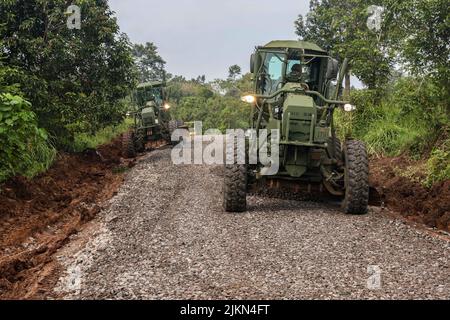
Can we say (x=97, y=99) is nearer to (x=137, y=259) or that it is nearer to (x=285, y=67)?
Answer: (x=285, y=67)

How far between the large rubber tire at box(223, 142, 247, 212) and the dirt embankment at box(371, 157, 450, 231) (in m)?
2.67

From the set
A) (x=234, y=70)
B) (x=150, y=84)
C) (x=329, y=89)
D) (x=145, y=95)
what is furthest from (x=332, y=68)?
(x=234, y=70)

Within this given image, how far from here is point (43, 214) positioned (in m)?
9.27

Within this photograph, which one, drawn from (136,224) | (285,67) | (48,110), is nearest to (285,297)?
(136,224)

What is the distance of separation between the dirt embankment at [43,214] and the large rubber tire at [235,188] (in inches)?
92.6

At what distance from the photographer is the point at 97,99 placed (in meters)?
15.0

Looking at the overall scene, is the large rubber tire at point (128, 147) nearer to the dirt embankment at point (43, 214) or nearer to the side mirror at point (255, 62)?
the dirt embankment at point (43, 214)

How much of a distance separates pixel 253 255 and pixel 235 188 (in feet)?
8.21

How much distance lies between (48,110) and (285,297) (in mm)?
9907

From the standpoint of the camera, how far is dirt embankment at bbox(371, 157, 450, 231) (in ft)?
26.3

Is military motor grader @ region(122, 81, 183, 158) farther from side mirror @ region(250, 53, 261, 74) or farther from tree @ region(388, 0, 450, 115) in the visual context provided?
tree @ region(388, 0, 450, 115)

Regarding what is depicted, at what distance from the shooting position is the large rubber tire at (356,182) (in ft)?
27.2

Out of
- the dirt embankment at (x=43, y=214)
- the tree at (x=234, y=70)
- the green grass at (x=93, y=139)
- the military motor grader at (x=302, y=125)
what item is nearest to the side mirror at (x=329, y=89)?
the military motor grader at (x=302, y=125)

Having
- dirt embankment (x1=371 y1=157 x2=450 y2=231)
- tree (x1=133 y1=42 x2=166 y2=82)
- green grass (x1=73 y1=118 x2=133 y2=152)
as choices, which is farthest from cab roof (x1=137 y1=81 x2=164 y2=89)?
tree (x1=133 y1=42 x2=166 y2=82)
